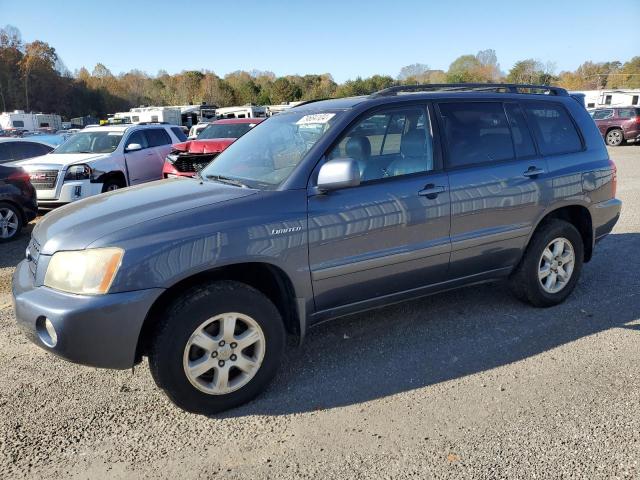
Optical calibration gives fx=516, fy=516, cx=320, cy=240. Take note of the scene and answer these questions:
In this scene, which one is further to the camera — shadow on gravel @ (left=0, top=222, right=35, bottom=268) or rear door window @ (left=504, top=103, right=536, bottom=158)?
shadow on gravel @ (left=0, top=222, right=35, bottom=268)

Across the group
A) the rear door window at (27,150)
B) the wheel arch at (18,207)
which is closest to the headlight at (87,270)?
the wheel arch at (18,207)

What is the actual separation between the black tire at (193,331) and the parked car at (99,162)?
6741 millimetres

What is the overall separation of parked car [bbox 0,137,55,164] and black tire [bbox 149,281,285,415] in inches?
373

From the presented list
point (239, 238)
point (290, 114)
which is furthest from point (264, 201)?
point (290, 114)

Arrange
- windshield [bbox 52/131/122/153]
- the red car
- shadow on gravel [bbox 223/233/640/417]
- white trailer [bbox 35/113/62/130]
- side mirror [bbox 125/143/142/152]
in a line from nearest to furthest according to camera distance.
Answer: shadow on gravel [bbox 223/233/640/417] → the red car → side mirror [bbox 125/143/142/152] → windshield [bbox 52/131/122/153] → white trailer [bbox 35/113/62/130]

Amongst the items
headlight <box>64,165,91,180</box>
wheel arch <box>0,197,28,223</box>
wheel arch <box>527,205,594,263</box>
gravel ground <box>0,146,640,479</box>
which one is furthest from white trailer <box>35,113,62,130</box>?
wheel arch <box>527,205,594,263</box>

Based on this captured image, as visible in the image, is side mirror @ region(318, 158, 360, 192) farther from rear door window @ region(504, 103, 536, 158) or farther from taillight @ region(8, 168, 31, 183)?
taillight @ region(8, 168, 31, 183)

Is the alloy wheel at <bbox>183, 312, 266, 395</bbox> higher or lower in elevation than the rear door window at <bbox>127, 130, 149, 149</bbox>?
lower

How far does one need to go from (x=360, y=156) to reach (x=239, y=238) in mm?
1090

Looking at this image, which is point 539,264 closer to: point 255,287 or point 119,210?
point 255,287

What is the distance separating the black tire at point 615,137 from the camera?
74.6 ft

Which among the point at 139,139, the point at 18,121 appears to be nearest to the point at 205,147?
the point at 139,139

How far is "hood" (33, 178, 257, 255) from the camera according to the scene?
9.34 ft

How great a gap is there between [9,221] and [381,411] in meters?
7.04
